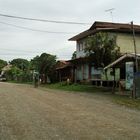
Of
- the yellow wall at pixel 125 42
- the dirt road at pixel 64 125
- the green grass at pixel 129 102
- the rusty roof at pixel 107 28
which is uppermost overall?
the rusty roof at pixel 107 28

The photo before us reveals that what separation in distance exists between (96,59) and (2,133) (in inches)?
1193

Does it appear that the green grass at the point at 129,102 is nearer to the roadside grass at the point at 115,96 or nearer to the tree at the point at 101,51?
the roadside grass at the point at 115,96

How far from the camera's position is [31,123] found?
606 inches

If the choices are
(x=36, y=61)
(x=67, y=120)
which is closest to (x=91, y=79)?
(x=36, y=61)

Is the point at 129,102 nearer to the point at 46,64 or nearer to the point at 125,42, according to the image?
the point at 125,42

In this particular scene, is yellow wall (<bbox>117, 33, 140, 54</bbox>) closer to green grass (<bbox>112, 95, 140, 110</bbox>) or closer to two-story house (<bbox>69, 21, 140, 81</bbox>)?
two-story house (<bbox>69, 21, 140, 81</bbox>)

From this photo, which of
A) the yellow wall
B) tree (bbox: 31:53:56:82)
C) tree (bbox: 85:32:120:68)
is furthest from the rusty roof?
tree (bbox: 31:53:56:82)

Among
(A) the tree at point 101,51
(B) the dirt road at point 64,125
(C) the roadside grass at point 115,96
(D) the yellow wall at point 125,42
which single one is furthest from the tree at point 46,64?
(B) the dirt road at point 64,125

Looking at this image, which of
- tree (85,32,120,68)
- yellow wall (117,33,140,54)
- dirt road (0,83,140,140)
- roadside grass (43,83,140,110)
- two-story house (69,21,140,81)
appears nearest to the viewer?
dirt road (0,83,140,140)

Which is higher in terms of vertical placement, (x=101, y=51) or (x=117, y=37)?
(x=117, y=37)

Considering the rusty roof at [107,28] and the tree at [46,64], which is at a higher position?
the rusty roof at [107,28]

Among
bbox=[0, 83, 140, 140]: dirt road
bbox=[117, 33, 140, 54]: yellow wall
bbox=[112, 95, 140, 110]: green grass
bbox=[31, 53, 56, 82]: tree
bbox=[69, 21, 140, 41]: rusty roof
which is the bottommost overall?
bbox=[0, 83, 140, 140]: dirt road

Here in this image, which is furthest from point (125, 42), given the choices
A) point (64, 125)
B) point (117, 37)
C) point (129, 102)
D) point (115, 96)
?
point (64, 125)

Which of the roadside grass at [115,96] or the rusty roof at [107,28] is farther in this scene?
the rusty roof at [107,28]
